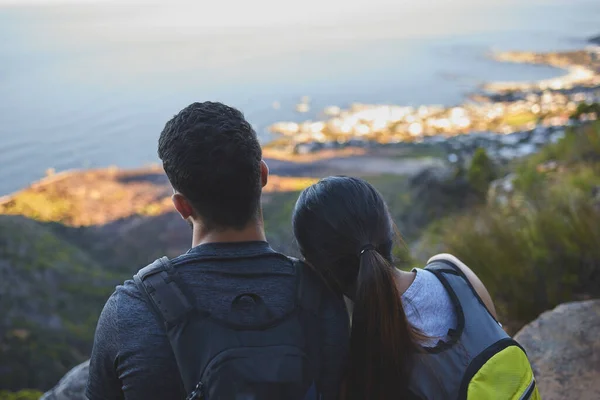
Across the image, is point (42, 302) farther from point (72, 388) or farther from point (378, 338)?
point (378, 338)

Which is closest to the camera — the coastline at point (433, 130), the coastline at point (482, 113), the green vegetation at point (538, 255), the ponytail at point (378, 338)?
the ponytail at point (378, 338)

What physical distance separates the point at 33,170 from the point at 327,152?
19.8 meters

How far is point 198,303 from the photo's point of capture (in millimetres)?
1545

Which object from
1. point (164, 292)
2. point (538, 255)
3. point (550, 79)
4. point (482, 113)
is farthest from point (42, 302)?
point (550, 79)

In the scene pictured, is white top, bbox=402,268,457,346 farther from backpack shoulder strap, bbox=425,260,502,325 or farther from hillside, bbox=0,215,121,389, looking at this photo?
hillside, bbox=0,215,121,389

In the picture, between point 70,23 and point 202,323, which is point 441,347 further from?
point 70,23

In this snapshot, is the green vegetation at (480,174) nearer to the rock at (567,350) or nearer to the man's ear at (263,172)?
the rock at (567,350)

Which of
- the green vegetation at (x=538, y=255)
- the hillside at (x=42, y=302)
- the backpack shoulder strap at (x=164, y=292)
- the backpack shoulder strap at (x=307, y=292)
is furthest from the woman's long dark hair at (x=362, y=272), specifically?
the hillside at (x=42, y=302)

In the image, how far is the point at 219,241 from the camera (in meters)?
1.72

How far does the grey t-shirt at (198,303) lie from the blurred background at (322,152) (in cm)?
46

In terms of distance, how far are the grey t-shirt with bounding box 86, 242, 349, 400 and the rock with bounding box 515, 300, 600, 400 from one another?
198 centimetres

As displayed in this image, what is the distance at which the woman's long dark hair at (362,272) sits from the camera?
1771mm

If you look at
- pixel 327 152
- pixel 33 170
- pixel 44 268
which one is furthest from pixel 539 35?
pixel 44 268

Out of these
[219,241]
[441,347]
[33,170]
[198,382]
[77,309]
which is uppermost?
[219,241]
